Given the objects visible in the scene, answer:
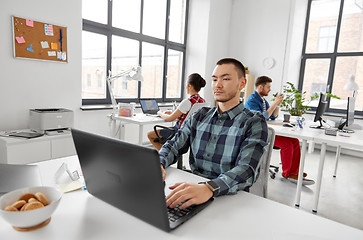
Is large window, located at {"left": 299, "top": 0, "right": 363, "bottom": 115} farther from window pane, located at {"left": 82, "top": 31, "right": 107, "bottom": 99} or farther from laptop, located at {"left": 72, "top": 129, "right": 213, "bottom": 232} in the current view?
laptop, located at {"left": 72, "top": 129, "right": 213, "bottom": 232}

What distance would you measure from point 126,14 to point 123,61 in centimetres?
80

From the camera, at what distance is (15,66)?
2680mm

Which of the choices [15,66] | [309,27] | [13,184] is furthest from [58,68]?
[309,27]

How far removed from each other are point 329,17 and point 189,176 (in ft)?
17.5

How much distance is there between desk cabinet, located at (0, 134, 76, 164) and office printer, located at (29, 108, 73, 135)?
113mm

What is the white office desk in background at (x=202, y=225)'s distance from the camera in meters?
0.67

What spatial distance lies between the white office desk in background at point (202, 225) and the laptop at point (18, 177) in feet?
0.57

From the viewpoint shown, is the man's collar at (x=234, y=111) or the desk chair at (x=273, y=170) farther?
the desk chair at (x=273, y=170)

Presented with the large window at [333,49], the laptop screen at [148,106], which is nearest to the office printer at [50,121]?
the laptop screen at [148,106]

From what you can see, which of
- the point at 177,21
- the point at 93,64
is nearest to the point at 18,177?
the point at 93,64

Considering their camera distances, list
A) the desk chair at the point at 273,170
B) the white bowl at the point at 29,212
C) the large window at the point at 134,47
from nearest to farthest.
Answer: the white bowl at the point at 29,212, the desk chair at the point at 273,170, the large window at the point at 134,47

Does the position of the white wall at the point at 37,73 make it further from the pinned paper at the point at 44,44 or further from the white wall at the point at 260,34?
the white wall at the point at 260,34

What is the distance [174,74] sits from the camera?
5348 millimetres

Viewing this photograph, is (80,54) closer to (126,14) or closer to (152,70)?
(126,14)
